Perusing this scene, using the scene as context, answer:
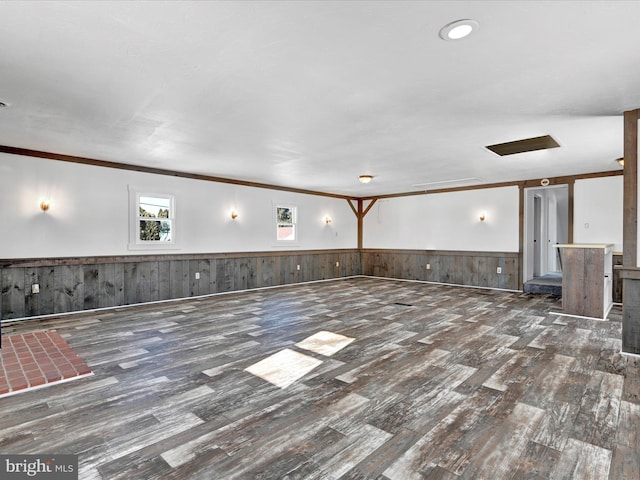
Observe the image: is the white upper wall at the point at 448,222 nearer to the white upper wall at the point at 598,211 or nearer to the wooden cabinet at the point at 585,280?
the white upper wall at the point at 598,211

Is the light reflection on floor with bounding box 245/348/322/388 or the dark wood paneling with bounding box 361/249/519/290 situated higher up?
the dark wood paneling with bounding box 361/249/519/290

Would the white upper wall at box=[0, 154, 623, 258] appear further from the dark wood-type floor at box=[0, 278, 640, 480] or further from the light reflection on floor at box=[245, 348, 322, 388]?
the light reflection on floor at box=[245, 348, 322, 388]

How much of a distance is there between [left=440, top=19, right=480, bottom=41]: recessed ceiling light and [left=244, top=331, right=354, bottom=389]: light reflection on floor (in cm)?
283

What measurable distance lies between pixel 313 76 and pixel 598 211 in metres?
6.89

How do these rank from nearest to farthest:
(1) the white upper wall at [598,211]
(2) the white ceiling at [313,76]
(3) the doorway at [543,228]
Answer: (2) the white ceiling at [313,76] → (1) the white upper wall at [598,211] → (3) the doorway at [543,228]

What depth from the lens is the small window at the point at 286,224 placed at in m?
8.74

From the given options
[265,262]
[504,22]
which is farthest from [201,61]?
[265,262]

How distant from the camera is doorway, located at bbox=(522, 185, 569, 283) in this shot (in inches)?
313

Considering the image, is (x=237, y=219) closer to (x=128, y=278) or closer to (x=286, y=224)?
(x=286, y=224)

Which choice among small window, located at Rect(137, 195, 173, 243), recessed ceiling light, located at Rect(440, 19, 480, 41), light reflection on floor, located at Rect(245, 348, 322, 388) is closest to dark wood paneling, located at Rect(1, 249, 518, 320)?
small window, located at Rect(137, 195, 173, 243)

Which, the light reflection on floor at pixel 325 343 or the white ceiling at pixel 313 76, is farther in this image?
the light reflection on floor at pixel 325 343

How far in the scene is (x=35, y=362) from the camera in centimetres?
338

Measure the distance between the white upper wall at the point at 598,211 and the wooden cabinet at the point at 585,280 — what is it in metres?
1.64

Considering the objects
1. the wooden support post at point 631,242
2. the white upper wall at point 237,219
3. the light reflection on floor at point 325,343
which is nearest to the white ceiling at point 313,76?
the wooden support post at point 631,242
